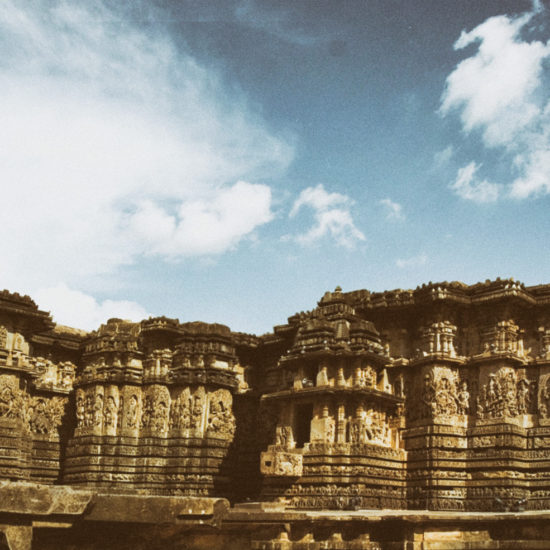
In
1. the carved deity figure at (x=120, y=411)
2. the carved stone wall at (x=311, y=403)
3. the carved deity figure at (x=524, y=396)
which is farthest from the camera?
the carved deity figure at (x=120, y=411)

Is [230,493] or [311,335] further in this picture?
[230,493]

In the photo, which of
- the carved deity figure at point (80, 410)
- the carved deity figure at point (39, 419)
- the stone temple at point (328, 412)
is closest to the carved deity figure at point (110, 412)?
the stone temple at point (328, 412)

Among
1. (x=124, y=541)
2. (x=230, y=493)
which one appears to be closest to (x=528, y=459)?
(x=230, y=493)

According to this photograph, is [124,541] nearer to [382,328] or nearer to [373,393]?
[373,393]

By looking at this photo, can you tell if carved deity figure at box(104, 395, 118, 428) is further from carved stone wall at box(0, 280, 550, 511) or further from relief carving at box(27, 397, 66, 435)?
relief carving at box(27, 397, 66, 435)

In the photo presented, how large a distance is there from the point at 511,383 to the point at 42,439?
1842 cm

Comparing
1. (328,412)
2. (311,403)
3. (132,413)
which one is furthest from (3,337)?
(328,412)

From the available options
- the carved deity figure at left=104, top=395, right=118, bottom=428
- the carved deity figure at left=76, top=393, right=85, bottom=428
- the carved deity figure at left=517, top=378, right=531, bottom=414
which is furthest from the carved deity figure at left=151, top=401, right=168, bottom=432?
the carved deity figure at left=517, top=378, right=531, bottom=414

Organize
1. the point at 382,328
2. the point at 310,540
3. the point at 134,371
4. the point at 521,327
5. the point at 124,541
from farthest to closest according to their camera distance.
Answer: the point at 134,371, the point at 382,328, the point at 521,327, the point at 310,540, the point at 124,541

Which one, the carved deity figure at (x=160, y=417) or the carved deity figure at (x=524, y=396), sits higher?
the carved deity figure at (x=524, y=396)

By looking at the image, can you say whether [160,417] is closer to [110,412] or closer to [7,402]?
[110,412]

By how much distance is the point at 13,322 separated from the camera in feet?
95.6

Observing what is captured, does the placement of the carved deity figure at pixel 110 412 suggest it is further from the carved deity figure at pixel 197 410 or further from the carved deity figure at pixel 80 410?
the carved deity figure at pixel 197 410

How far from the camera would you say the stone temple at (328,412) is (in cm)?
2316
